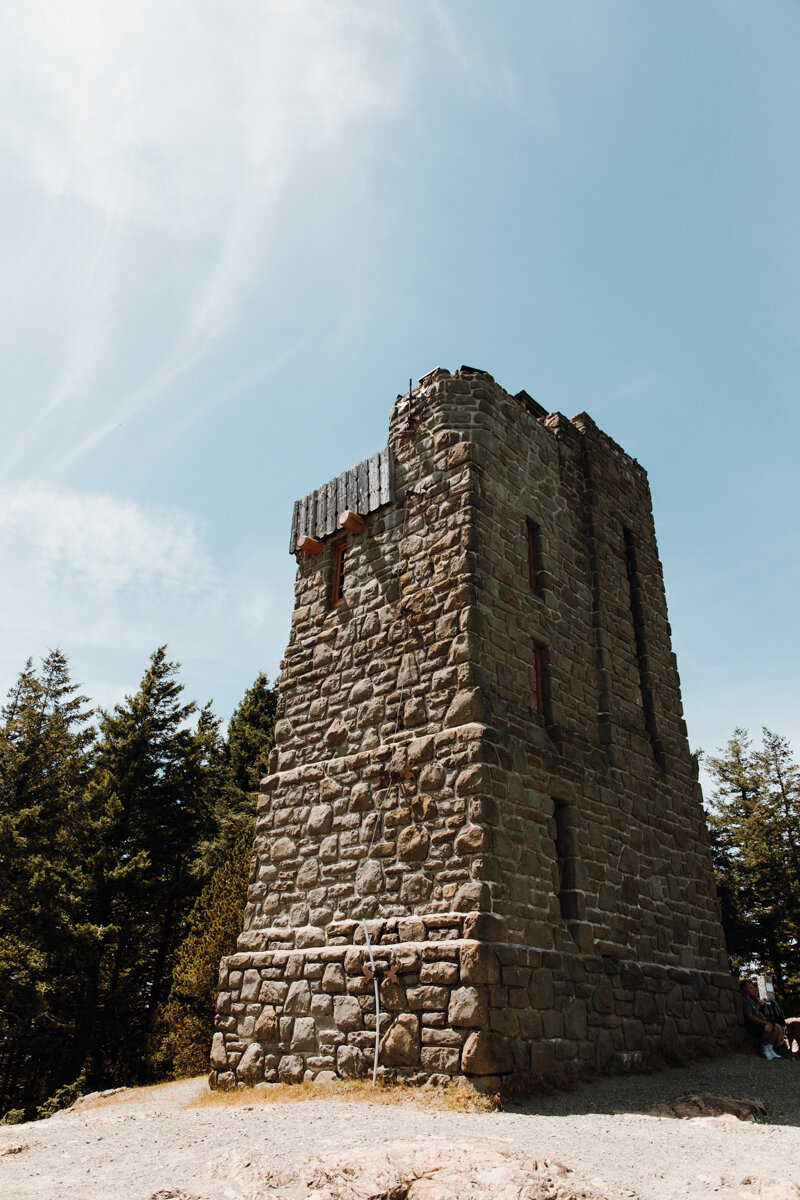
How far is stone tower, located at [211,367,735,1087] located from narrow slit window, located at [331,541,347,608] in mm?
30

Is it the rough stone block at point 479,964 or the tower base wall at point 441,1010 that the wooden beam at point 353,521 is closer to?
the tower base wall at point 441,1010

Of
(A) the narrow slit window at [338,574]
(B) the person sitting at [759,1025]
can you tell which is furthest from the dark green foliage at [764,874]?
(A) the narrow slit window at [338,574]

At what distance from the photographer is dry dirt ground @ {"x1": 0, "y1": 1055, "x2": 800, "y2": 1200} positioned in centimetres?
397

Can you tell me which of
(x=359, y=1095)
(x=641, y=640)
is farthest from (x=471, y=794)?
(x=641, y=640)

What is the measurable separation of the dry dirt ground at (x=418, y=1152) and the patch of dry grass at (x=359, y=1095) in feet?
0.39

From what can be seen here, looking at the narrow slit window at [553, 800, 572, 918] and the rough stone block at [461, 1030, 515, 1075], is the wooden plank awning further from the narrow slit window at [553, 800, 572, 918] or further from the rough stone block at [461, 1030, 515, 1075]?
the rough stone block at [461, 1030, 515, 1075]

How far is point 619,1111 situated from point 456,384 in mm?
7917

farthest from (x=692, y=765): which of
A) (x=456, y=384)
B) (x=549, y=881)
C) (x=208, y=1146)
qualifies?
(x=208, y=1146)

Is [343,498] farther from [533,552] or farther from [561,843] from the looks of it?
[561,843]

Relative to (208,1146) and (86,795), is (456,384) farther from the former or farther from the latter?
(86,795)

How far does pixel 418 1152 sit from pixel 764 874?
64.1ft

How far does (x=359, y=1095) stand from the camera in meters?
6.72

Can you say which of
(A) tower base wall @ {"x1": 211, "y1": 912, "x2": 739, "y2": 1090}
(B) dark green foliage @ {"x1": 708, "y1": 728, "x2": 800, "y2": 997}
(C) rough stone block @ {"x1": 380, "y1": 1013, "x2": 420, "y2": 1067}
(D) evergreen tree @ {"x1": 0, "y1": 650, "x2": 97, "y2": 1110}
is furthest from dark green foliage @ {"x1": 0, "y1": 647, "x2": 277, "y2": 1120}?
(B) dark green foliage @ {"x1": 708, "y1": 728, "x2": 800, "y2": 997}

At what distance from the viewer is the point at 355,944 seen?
25.0 ft
